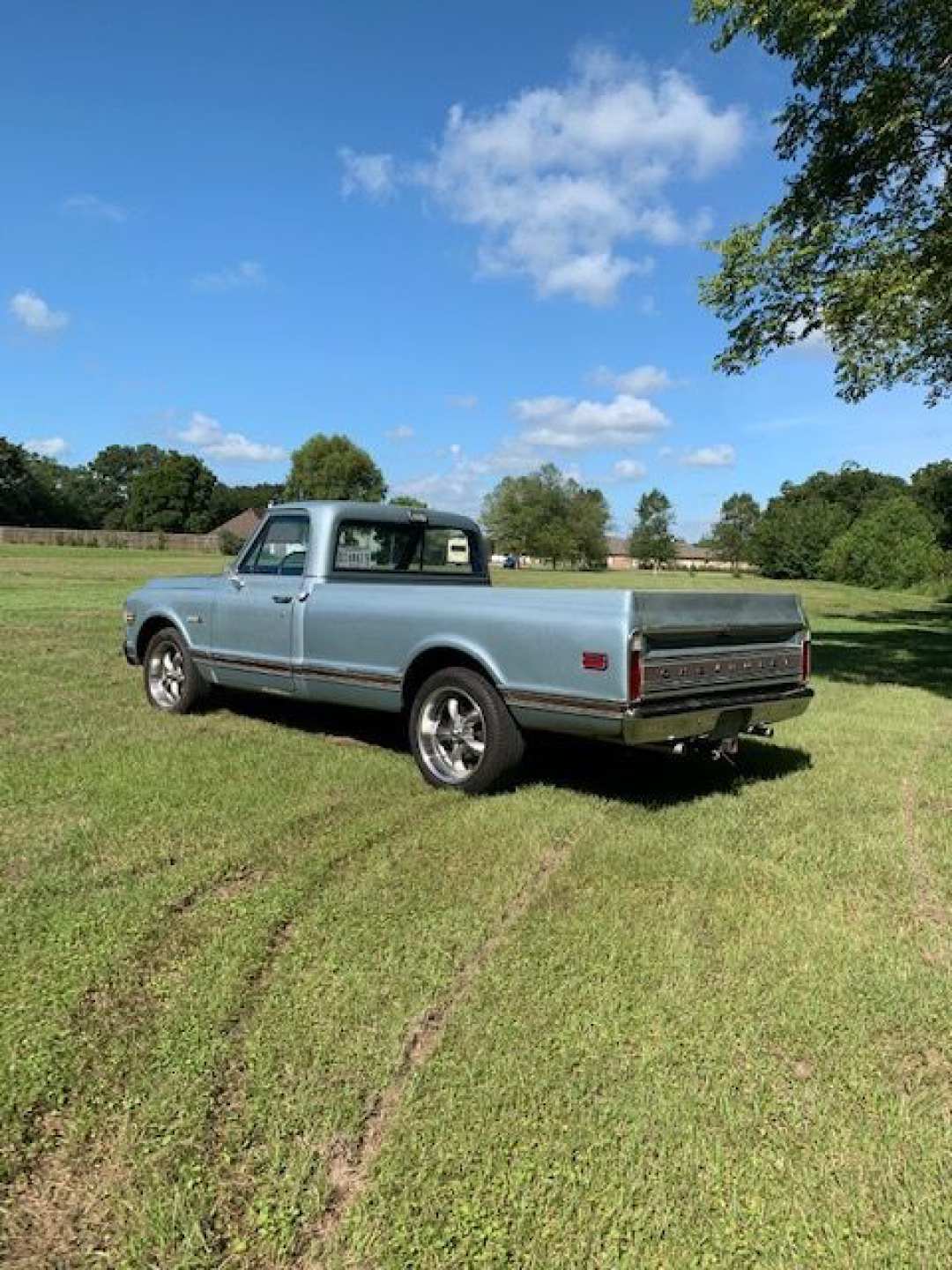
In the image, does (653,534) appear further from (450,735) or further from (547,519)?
(450,735)

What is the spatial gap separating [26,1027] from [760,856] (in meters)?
3.43

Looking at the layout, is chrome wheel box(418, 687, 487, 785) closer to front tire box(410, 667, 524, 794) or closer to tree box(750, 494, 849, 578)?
front tire box(410, 667, 524, 794)

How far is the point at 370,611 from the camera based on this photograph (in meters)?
6.53

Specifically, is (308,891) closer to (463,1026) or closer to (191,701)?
(463,1026)

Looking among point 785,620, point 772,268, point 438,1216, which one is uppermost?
point 772,268

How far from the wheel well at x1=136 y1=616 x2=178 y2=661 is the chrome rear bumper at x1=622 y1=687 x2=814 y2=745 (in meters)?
4.87

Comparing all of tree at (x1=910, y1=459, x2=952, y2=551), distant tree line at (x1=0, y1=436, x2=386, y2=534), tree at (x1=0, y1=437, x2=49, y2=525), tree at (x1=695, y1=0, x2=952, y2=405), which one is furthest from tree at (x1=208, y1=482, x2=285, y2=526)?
tree at (x1=695, y1=0, x2=952, y2=405)

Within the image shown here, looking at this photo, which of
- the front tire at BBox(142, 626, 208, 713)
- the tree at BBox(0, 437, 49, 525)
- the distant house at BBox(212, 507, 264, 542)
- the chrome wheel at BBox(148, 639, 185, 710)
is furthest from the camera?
the distant house at BBox(212, 507, 264, 542)

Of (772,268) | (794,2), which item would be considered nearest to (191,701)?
(772,268)

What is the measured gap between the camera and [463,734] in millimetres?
6039

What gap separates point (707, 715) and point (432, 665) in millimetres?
1795

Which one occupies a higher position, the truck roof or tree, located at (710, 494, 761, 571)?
tree, located at (710, 494, 761, 571)

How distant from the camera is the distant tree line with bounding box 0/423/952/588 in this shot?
2753 inches

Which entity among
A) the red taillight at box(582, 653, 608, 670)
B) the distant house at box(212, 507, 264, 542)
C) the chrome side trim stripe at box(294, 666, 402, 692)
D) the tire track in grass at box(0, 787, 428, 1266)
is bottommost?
the tire track in grass at box(0, 787, 428, 1266)
